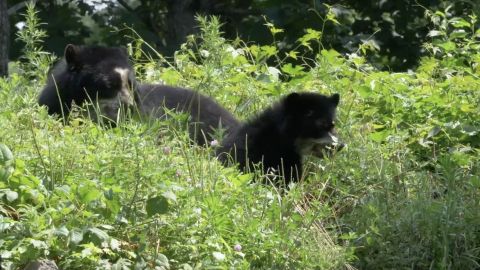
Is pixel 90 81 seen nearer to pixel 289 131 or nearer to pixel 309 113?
pixel 289 131

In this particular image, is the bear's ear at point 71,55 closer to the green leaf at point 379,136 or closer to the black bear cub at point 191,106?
the black bear cub at point 191,106

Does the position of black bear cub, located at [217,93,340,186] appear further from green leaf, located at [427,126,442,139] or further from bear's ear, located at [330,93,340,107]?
green leaf, located at [427,126,442,139]

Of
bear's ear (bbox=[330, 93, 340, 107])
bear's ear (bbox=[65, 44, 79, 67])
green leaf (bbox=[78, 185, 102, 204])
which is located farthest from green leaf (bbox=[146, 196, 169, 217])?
bear's ear (bbox=[65, 44, 79, 67])

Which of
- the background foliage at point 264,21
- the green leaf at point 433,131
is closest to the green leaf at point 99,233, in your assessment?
the green leaf at point 433,131

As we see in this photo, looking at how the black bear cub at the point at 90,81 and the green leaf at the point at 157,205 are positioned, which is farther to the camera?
the black bear cub at the point at 90,81

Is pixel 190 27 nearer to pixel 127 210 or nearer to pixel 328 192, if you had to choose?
pixel 328 192

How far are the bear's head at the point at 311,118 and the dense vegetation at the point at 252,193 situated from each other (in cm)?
13

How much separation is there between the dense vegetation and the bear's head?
13 centimetres

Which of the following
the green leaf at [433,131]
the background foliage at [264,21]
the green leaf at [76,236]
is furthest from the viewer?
the background foliage at [264,21]

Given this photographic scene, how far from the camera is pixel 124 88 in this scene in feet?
30.7

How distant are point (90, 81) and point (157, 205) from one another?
3945mm

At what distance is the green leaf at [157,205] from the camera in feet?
18.6

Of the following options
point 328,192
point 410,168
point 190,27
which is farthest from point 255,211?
point 190,27

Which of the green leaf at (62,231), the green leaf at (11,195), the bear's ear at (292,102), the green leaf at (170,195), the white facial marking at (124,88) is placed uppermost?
the green leaf at (11,195)
